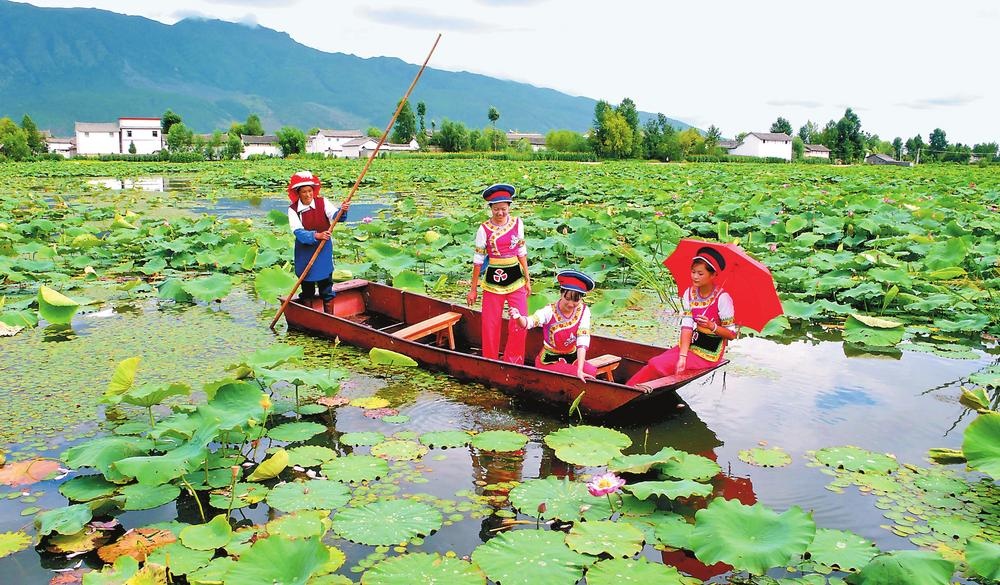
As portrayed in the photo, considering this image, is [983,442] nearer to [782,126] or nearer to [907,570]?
[907,570]

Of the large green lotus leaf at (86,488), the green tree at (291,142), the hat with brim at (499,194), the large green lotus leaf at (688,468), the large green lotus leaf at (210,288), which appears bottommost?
the large green lotus leaf at (86,488)

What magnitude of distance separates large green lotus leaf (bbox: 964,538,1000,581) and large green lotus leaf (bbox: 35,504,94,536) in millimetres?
3255

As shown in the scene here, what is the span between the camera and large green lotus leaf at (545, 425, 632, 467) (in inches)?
143

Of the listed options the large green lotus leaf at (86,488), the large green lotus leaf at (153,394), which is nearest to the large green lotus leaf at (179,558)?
the large green lotus leaf at (86,488)

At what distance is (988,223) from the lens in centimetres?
992

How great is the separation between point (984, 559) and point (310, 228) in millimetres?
5081

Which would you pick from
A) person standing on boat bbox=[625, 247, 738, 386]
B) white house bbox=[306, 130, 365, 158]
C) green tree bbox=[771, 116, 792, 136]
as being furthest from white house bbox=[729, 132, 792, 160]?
person standing on boat bbox=[625, 247, 738, 386]

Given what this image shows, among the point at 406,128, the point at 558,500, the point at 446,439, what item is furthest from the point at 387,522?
the point at 406,128

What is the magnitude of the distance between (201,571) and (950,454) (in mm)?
3625

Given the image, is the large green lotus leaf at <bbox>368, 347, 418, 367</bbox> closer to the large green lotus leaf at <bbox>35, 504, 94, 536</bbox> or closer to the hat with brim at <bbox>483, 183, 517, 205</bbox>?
the hat with brim at <bbox>483, 183, 517, 205</bbox>

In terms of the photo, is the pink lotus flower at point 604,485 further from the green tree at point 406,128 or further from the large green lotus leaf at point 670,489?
the green tree at point 406,128

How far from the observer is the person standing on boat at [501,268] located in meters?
4.93

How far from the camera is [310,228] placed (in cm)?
611

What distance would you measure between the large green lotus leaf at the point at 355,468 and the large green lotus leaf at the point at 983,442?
8.54ft
